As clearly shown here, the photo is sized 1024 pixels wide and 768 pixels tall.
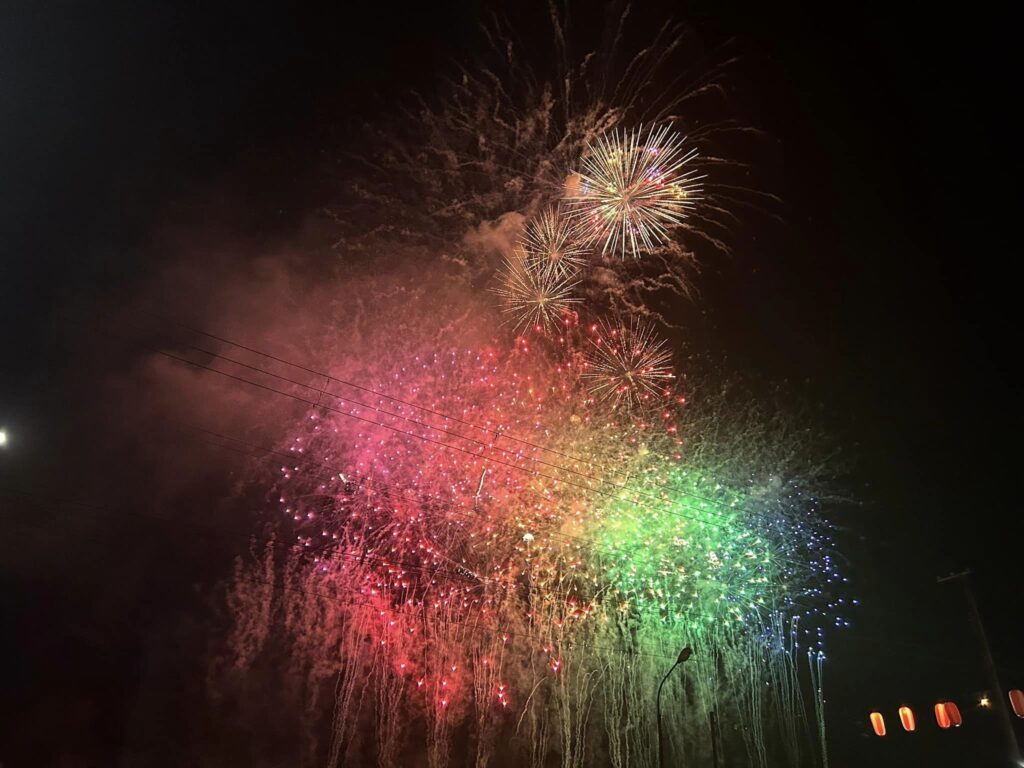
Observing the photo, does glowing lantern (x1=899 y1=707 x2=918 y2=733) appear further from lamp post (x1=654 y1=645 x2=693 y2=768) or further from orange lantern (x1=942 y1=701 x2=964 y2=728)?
lamp post (x1=654 y1=645 x2=693 y2=768)

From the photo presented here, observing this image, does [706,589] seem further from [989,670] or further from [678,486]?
[989,670]

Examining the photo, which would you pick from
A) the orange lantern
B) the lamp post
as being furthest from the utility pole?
the lamp post

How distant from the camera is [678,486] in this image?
1454cm

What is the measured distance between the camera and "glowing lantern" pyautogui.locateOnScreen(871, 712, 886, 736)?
21.5 meters

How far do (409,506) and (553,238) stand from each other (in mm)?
5914

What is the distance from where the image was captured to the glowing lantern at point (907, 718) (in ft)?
69.7

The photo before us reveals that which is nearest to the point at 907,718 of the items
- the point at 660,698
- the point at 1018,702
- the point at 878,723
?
the point at 878,723

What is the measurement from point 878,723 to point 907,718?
861mm

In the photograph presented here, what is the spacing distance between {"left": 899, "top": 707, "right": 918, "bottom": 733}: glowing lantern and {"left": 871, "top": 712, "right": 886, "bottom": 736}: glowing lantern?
1.85ft

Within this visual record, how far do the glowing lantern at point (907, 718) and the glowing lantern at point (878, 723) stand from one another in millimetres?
564

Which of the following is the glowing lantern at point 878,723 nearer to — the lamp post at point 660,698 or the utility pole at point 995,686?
the utility pole at point 995,686

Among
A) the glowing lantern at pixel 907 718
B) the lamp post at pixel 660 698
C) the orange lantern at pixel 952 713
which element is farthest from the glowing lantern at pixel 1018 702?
the lamp post at pixel 660 698

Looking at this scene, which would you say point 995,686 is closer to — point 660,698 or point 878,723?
point 878,723

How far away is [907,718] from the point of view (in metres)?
21.5
